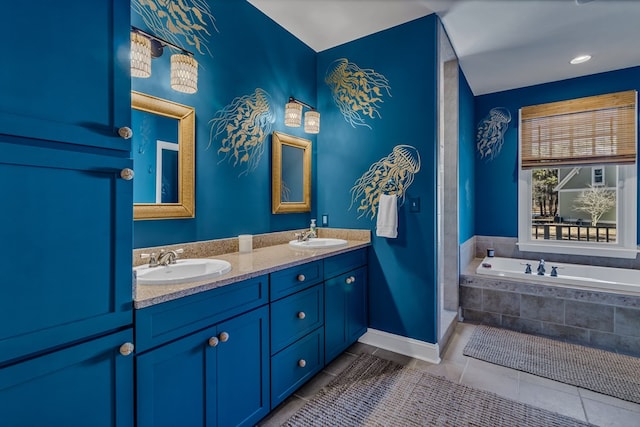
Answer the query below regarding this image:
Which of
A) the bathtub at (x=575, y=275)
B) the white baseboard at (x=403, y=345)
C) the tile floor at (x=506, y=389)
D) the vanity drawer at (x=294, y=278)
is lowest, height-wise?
the tile floor at (x=506, y=389)

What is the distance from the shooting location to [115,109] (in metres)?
1.05

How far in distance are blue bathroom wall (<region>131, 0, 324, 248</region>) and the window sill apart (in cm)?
307

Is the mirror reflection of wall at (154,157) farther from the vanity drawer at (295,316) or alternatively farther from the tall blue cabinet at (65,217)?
the vanity drawer at (295,316)

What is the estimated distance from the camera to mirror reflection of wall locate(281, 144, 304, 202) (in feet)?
8.55

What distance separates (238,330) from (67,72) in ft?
3.90

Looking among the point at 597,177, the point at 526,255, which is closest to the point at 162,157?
the point at 526,255

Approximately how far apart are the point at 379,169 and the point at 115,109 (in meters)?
1.97

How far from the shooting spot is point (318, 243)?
2.61 m

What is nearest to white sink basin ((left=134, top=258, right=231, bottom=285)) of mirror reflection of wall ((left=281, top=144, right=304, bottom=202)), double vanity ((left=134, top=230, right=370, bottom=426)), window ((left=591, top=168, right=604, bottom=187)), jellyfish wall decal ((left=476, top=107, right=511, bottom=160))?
double vanity ((left=134, top=230, right=370, bottom=426))

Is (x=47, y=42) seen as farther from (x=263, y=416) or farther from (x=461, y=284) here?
(x=461, y=284)

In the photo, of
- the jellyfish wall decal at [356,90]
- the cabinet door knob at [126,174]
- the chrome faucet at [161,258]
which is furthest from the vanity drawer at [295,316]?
the jellyfish wall decal at [356,90]

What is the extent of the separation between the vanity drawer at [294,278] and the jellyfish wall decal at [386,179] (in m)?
0.84

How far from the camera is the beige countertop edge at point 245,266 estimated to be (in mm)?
1167

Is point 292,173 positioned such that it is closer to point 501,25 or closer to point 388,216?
point 388,216
